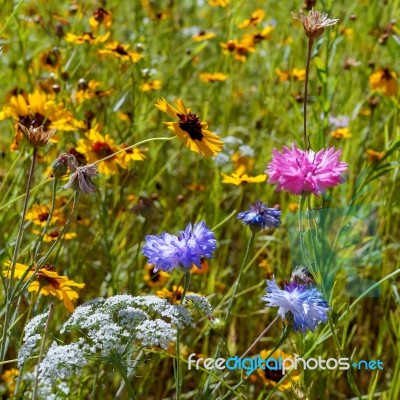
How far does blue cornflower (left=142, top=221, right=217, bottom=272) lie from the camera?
2.53 feet

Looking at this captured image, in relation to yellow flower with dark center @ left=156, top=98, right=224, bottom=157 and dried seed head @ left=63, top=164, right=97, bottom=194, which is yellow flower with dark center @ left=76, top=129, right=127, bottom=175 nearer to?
yellow flower with dark center @ left=156, top=98, right=224, bottom=157

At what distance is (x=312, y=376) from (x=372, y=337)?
400 mm

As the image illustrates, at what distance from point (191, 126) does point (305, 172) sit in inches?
9.3

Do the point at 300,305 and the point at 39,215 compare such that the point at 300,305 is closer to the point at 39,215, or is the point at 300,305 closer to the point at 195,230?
the point at 195,230

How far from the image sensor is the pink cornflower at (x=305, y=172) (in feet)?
2.49

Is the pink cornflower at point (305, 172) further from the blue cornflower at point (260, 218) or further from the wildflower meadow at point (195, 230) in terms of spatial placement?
the blue cornflower at point (260, 218)

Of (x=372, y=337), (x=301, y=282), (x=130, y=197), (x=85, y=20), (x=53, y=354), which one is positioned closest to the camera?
(x=53, y=354)

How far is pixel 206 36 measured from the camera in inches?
70.0

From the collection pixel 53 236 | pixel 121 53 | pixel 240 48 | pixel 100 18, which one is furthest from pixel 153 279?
pixel 240 48

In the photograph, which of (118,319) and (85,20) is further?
(85,20)

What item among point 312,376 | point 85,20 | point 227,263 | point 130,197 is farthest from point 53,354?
point 85,20

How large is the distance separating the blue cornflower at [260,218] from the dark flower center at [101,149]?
457mm

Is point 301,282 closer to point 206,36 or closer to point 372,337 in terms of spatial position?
point 372,337

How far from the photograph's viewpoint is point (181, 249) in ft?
2.54
